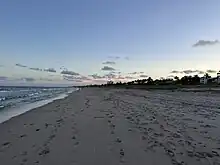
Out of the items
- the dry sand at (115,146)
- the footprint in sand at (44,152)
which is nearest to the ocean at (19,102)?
the dry sand at (115,146)

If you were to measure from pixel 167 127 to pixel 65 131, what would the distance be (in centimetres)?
380

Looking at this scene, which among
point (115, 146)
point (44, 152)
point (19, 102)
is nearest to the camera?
point (44, 152)

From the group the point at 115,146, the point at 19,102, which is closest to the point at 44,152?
the point at 115,146

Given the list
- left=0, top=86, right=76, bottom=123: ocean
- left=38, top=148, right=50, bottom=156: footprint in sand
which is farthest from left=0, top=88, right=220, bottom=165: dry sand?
left=0, top=86, right=76, bottom=123: ocean

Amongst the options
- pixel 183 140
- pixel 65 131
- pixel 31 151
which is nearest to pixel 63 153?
pixel 31 151

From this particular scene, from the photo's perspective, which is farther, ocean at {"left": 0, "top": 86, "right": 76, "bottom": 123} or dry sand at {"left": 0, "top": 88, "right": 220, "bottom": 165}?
Result: ocean at {"left": 0, "top": 86, "right": 76, "bottom": 123}

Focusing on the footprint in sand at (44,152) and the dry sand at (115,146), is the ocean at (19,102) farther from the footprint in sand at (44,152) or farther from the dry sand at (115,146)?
the footprint in sand at (44,152)

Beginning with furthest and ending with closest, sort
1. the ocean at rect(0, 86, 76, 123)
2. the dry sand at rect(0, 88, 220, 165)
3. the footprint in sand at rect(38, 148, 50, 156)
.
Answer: the ocean at rect(0, 86, 76, 123)
the footprint in sand at rect(38, 148, 50, 156)
the dry sand at rect(0, 88, 220, 165)

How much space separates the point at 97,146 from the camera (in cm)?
630

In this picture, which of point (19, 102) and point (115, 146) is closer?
point (115, 146)

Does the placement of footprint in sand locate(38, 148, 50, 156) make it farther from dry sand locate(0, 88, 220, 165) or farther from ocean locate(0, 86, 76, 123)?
ocean locate(0, 86, 76, 123)

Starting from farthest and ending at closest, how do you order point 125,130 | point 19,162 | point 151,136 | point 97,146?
1. point 125,130
2. point 151,136
3. point 97,146
4. point 19,162

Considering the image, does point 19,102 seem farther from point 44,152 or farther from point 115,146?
point 115,146

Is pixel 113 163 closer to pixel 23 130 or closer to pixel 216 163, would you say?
pixel 216 163
